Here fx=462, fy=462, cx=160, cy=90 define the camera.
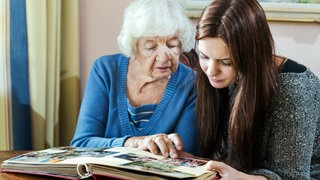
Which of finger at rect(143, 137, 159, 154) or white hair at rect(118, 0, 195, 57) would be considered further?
white hair at rect(118, 0, 195, 57)

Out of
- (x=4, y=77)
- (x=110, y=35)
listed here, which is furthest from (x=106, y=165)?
(x=110, y=35)

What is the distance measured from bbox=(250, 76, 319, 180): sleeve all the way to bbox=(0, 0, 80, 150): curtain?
38.7 inches

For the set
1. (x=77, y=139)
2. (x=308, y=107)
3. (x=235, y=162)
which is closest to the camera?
(x=308, y=107)

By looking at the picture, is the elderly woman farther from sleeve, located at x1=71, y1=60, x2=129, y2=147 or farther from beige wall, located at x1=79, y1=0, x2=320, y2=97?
beige wall, located at x1=79, y1=0, x2=320, y2=97

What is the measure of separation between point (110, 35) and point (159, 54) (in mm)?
535

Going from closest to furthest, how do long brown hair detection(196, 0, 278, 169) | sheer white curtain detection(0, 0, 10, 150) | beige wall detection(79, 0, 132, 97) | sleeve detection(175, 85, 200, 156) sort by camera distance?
long brown hair detection(196, 0, 278, 169), sleeve detection(175, 85, 200, 156), sheer white curtain detection(0, 0, 10, 150), beige wall detection(79, 0, 132, 97)

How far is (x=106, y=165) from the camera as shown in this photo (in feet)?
3.40

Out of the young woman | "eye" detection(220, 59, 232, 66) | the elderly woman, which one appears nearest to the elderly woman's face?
the elderly woman

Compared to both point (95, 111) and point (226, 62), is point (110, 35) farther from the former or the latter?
point (226, 62)

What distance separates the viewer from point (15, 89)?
5.81 feet

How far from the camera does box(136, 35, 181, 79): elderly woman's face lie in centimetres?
156

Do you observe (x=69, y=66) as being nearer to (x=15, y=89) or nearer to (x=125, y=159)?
(x=15, y=89)

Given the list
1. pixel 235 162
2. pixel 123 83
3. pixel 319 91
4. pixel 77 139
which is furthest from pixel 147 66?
pixel 319 91

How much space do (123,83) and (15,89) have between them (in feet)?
1.48
